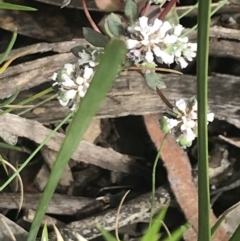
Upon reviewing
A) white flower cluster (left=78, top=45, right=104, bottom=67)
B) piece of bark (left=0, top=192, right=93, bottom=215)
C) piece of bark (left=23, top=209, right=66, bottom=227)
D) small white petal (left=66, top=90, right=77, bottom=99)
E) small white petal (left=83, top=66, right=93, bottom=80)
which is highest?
white flower cluster (left=78, top=45, right=104, bottom=67)

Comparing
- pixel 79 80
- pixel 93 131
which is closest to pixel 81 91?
pixel 79 80

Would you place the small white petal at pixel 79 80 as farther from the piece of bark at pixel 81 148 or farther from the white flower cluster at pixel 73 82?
the piece of bark at pixel 81 148

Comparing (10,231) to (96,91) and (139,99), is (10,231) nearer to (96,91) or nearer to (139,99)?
(139,99)

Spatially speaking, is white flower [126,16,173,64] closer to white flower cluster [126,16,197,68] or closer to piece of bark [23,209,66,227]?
white flower cluster [126,16,197,68]

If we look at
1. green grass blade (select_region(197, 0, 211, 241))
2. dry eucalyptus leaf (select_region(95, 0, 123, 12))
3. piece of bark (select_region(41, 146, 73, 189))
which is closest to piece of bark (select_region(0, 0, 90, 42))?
dry eucalyptus leaf (select_region(95, 0, 123, 12))

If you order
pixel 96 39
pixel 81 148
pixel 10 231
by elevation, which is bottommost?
pixel 10 231
